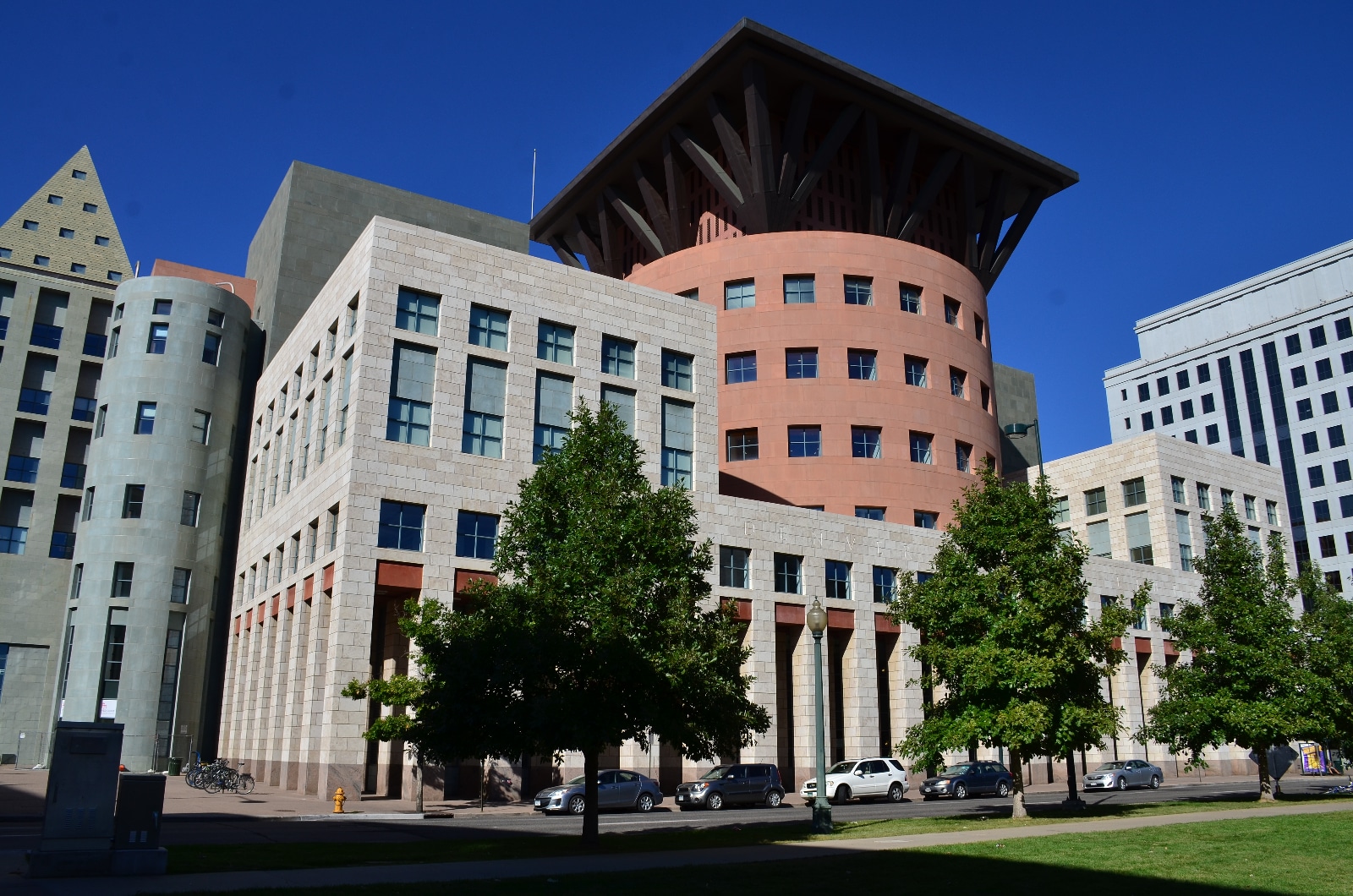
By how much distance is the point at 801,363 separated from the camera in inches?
2421

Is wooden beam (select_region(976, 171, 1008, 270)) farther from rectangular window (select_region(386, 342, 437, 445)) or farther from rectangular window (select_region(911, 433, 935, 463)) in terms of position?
rectangular window (select_region(386, 342, 437, 445))

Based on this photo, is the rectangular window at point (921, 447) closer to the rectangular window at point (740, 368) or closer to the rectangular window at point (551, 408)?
the rectangular window at point (740, 368)

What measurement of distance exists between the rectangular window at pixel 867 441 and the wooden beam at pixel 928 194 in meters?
14.5

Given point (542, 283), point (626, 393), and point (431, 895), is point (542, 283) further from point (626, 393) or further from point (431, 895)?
point (431, 895)

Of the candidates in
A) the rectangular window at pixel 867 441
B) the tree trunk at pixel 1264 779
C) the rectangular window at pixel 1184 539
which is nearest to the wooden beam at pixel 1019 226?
the rectangular window at pixel 1184 539

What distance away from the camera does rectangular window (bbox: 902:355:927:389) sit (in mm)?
63188

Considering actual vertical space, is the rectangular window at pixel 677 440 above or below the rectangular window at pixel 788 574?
above

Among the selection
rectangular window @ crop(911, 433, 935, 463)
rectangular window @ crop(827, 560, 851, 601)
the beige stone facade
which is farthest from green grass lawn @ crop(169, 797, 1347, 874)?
rectangular window @ crop(911, 433, 935, 463)

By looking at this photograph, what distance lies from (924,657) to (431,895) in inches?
757

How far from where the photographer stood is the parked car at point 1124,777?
160ft

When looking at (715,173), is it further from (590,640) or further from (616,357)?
(590,640)

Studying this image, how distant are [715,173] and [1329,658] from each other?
1707 inches

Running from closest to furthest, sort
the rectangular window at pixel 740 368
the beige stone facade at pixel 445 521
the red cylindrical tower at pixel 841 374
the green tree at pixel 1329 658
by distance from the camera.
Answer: the green tree at pixel 1329 658, the beige stone facade at pixel 445 521, the red cylindrical tower at pixel 841 374, the rectangular window at pixel 740 368

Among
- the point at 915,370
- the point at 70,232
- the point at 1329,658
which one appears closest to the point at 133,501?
the point at 70,232
